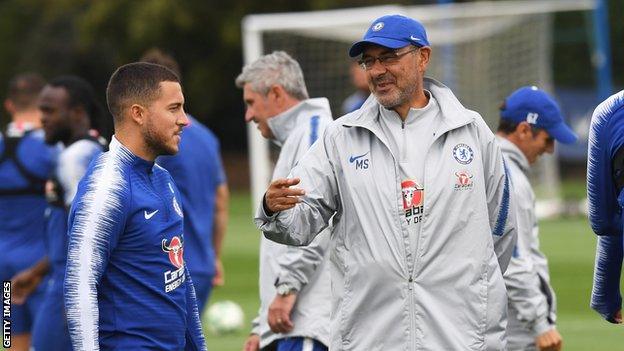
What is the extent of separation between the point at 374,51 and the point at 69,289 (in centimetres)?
162

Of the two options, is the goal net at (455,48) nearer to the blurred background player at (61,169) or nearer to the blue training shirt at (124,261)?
the blurred background player at (61,169)

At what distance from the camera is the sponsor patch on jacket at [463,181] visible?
235 inches

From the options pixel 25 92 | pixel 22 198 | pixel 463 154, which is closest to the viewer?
pixel 463 154

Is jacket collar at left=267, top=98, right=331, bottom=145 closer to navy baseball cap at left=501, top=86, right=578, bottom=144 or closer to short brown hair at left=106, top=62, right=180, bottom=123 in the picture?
navy baseball cap at left=501, top=86, right=578, bottom=144

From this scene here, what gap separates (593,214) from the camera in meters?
5.82

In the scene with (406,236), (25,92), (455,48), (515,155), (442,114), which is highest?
(455,48)

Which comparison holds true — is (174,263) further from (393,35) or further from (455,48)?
(455,48)

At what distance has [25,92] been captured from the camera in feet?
38.1

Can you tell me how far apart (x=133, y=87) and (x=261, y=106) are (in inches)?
78.4

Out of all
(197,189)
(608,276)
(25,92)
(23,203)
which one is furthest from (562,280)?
(608,276)

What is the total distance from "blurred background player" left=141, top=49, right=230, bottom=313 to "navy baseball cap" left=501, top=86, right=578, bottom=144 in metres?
2.48

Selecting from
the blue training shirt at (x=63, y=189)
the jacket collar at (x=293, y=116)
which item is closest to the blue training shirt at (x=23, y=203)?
the blue training shirt at (x=63, y=189)

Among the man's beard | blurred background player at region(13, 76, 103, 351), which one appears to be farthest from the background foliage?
the man's beard

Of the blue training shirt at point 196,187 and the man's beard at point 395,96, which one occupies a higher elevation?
the man's beard at point 395,96
